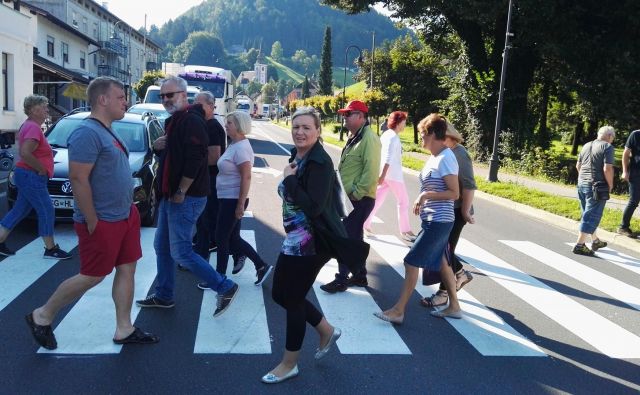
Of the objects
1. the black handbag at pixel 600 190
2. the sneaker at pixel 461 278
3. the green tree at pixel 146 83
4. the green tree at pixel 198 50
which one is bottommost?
the sneaker at pixel 461 278

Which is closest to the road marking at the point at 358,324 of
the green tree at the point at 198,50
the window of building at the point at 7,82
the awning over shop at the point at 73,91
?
the window of building at the point at 7,82

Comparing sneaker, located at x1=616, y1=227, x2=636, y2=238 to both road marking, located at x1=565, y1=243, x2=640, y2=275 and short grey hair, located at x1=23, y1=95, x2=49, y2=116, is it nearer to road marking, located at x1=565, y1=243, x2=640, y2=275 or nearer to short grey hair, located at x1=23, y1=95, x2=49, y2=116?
road marking, located at x1=565, y1=243, x2=640, y2=275

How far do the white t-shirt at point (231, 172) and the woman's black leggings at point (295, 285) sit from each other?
6.13ft

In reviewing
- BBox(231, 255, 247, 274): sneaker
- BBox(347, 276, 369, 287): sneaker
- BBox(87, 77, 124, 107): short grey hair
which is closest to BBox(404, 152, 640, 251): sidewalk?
BBox(347, 276, 369, 287): sneaker

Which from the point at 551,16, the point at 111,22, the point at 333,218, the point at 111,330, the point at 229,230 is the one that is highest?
the point at 111,22

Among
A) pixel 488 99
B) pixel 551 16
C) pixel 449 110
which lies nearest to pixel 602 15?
pixel 551 16

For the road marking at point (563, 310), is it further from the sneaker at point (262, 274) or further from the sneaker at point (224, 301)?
the sneaker at point (224, 301)

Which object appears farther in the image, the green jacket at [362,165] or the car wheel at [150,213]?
the car wheel at [150,213]

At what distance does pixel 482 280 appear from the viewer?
6.54m

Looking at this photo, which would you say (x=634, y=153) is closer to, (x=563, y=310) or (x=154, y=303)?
(x=563, y=310)

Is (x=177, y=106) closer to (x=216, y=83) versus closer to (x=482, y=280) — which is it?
(x=482, y=280)

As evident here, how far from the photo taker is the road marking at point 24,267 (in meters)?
5.22

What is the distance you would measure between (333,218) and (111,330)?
2140mm

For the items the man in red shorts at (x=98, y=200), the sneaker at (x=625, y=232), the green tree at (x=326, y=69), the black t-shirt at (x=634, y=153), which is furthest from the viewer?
the green tree at (x=326, y=69)
